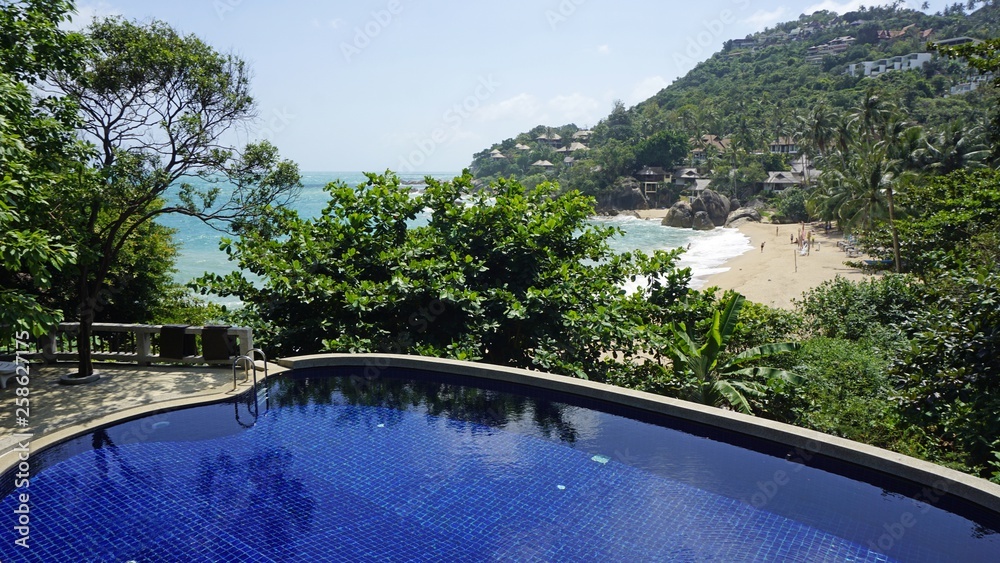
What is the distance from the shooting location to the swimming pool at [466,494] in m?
6.56

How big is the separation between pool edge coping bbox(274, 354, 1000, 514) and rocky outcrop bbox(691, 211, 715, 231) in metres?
72.5

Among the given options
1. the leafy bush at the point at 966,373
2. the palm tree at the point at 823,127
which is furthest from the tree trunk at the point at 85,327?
the palm tree at the point at 823,127

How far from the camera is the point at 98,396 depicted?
32.0 feet

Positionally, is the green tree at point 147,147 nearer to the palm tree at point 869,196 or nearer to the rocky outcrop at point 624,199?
the palm tree at point 869,196

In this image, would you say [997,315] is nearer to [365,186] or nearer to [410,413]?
[410,413]

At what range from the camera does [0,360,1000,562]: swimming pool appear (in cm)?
656

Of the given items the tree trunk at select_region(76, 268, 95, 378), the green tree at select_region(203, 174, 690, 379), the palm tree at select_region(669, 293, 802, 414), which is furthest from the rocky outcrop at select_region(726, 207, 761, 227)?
the tree trunk at select_region(76, 268, 95, 378)

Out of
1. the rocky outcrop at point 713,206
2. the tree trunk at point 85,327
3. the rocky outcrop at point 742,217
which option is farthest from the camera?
→ the rocky outcrop at point 713,206

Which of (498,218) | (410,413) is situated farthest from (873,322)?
(410,413)

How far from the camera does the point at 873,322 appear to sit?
16.8 metres

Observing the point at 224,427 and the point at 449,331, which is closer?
the point at 224,427

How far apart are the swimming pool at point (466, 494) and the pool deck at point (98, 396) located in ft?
0.77

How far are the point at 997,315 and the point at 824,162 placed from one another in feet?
255

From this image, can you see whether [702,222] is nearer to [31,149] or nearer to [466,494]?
[466,494]
